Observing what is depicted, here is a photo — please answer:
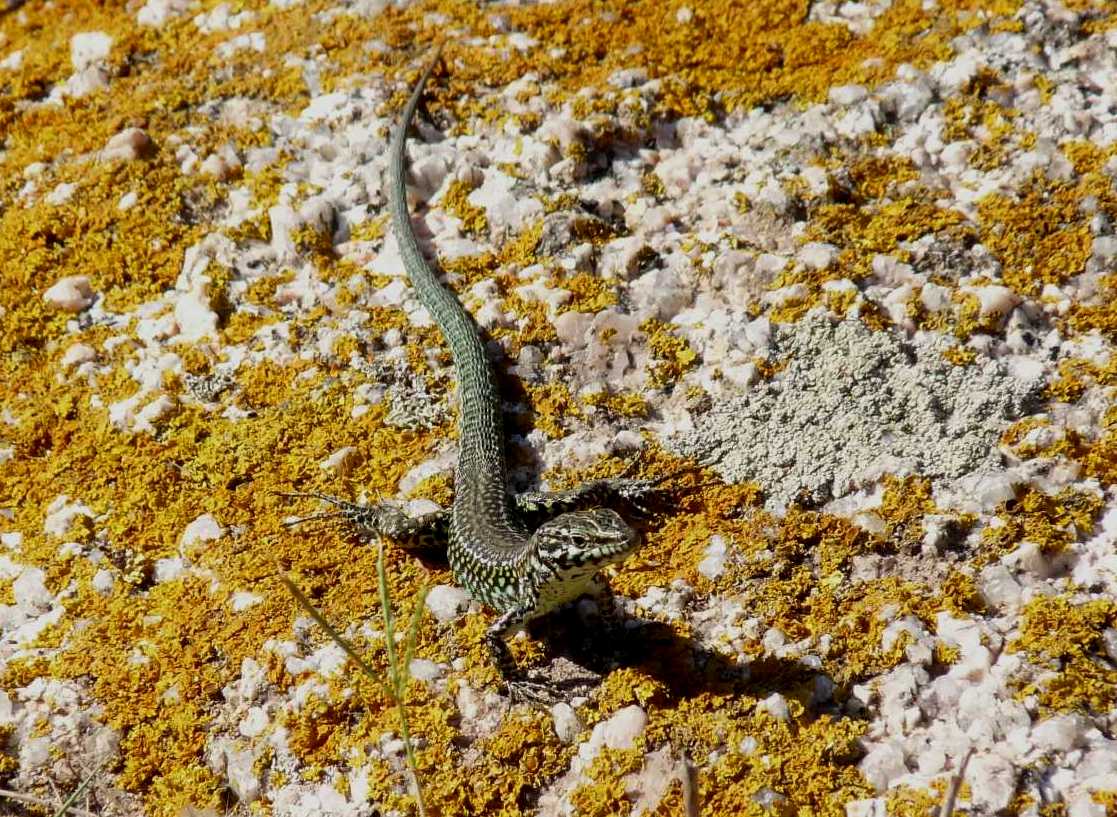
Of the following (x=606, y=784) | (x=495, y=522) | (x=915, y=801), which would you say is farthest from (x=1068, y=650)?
(x=495, y=522)

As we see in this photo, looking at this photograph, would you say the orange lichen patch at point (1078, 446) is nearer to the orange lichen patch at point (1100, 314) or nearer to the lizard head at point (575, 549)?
the orange lichen patch at point (1100, 314)

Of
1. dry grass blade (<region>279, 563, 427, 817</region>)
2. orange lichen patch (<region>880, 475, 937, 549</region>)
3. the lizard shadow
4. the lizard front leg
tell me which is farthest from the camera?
the lizard front leg

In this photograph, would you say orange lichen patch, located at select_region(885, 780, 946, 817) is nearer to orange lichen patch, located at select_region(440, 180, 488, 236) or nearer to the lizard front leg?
the lizard front leg

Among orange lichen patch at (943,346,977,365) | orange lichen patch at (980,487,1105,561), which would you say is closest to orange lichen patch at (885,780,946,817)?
orange lichen patch at (980,487,1105,561)

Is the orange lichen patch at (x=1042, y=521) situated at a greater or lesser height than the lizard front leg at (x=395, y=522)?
lesser

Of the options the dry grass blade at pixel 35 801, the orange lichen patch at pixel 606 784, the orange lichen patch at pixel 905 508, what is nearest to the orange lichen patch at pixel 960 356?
the orange lichen patch at pixel 905 508

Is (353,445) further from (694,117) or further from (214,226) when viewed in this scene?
(694,117)

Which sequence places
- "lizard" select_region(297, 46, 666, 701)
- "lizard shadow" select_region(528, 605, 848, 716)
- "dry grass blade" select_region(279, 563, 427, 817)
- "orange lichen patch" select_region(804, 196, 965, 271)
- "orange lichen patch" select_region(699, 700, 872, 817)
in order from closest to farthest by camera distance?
"dry grass blade" select_region(279, 563, 427, 817), "orange lichen patch" select_region(699, 700, 872, 817), "lizard shadow" select_region(528, 605, 848, 716), "lizard" select_region(297, 46, 666, 701), "orange lichen patch" select_region(804, 196, 965, 271)
